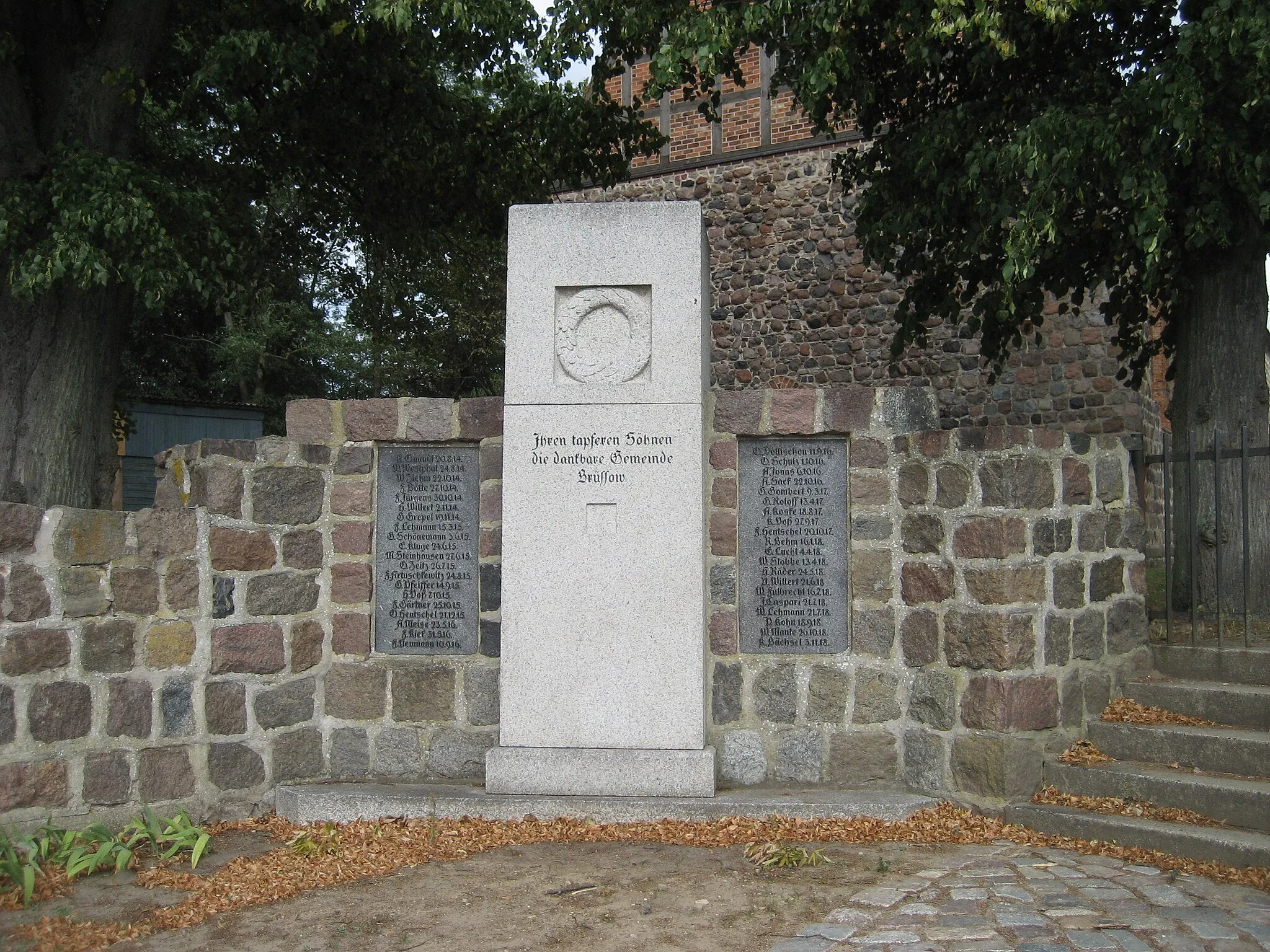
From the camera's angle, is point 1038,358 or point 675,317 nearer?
point 675,317

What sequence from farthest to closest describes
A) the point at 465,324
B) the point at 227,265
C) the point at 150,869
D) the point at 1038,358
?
the point at 465,324, the point at 1038,358, the point at 227,265, the point at 150,869

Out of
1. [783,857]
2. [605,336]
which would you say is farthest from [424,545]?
[783,857]

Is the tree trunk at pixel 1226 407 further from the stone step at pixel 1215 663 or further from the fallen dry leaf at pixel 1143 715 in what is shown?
the fallen dry leaf at pixel 1143 715

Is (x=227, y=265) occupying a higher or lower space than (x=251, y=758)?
higher

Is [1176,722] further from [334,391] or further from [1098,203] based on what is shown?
[334,391]

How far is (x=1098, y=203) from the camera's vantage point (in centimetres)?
699

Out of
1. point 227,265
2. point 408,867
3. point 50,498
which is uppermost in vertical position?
point 227,265

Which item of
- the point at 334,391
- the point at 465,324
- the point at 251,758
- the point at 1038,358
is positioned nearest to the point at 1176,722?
the point at 251,758

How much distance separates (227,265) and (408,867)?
560 cm

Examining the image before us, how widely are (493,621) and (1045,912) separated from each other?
9.01 feet

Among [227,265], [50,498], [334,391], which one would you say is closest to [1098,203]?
[227,265]

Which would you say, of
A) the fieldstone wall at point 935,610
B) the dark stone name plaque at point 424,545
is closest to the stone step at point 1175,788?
the fieldstone wall at point 935,610

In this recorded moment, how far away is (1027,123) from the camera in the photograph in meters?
6.96

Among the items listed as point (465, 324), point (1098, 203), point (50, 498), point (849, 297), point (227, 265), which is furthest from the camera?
point (465, 324)
